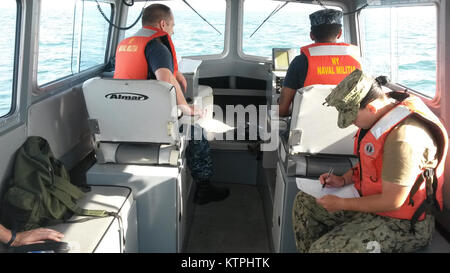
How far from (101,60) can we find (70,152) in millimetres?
1600

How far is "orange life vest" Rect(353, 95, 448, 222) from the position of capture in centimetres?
160

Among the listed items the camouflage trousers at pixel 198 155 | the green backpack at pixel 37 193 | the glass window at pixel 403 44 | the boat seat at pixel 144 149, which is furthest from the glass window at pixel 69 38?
the glass window at pixel 403 44

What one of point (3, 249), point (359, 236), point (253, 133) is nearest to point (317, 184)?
point (359, 236)

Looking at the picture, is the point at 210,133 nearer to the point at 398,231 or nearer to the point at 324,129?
the point at 324,129

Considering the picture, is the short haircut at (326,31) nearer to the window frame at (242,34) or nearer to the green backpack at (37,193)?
the window frame at (242,34)

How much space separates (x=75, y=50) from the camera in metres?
3.42

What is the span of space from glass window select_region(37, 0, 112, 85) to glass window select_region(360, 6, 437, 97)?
2495 millimetres

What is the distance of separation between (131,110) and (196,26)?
224cm

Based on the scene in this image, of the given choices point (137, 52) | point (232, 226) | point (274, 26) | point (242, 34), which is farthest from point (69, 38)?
point (274, 26)

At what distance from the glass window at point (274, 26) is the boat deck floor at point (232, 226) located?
1.77 metres

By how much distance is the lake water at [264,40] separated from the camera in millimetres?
2352

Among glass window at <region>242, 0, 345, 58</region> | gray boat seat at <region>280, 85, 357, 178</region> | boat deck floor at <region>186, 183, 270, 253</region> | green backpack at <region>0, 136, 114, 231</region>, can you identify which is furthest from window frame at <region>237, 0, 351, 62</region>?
green backpack at <region>0, 136, 114, 231</region>

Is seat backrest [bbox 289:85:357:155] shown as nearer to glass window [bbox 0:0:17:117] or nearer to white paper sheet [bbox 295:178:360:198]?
white paper sheet [bbox 295:178:360:198]

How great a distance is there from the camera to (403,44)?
308 centimetres
